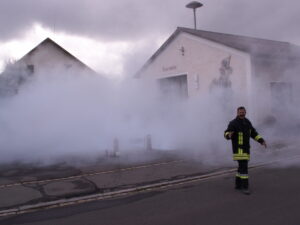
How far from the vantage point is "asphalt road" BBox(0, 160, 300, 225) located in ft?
14.5

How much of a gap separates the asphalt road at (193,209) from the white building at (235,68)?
23.5ft

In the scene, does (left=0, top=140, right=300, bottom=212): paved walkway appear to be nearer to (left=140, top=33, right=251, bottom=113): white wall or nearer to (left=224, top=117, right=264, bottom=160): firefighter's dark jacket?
(left=224, top=117, right=264, bottom=160): firefighter's dark jacket

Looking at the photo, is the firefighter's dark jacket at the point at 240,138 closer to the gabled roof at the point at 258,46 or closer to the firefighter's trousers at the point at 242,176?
the firefighter's trousers at the point at 242,176

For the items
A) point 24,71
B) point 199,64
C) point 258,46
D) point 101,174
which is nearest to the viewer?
point 101,174

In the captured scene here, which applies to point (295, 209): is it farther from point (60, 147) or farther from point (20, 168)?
point (60, 147)

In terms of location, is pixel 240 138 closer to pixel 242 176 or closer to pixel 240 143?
pixel 240 143

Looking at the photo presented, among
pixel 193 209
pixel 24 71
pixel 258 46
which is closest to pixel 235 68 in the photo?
pixel 258 46

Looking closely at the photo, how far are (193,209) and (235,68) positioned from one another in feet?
32.9

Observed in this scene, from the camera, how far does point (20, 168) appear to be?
27.8ft

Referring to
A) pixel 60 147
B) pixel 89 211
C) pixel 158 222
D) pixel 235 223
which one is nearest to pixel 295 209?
pixel 235 223

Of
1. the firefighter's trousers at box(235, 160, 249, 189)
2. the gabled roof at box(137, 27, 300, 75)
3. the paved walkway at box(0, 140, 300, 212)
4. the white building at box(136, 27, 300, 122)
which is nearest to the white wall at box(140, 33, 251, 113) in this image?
the white building at box(136, 27, 300, 122)

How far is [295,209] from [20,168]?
21.6 feet

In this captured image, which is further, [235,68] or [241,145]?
[235,68]

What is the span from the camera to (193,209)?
487cm
